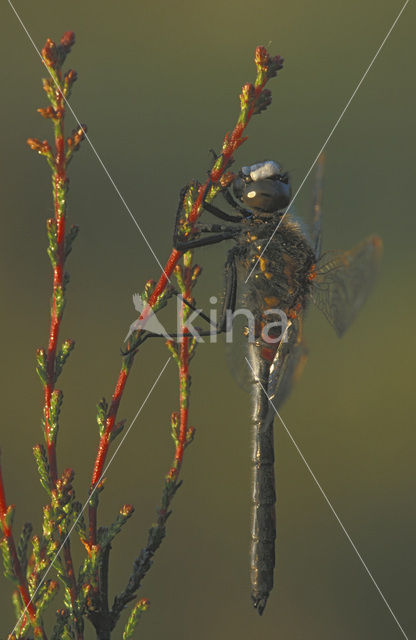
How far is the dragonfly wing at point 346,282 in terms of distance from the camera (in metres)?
2.83

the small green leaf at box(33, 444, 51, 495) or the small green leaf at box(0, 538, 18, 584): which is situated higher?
the small green leaf at box(33, 444, 51, 495)

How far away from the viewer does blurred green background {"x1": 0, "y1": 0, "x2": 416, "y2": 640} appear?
5.19m

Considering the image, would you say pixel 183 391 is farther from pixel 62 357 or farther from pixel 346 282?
pixel 346 282

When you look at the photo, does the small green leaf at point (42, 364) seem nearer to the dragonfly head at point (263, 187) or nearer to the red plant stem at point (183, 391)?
the red plant stem at point (183, 391)

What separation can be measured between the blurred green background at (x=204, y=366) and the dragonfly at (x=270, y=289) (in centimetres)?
161

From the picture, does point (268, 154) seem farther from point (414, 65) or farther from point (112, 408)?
point (112, 408)

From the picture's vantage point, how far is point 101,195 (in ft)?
18.7

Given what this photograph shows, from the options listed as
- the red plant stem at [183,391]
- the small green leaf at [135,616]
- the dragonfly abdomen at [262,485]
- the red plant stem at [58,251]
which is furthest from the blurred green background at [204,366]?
the red plant stem at [58,251]

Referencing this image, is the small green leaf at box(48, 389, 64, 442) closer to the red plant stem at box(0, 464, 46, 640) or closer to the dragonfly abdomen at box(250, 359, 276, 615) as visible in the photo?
the red plant stem at box(0, 464, 46, 640)

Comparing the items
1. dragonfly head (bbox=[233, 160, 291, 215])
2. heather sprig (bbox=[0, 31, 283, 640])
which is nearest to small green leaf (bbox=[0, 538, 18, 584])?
heather sprig (bbox=[0, 31, 283, 640])

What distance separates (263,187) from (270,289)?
43 cm

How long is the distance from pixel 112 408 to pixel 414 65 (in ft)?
20.8

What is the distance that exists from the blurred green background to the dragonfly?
5.28 feet

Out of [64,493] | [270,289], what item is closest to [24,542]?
[64,493]
